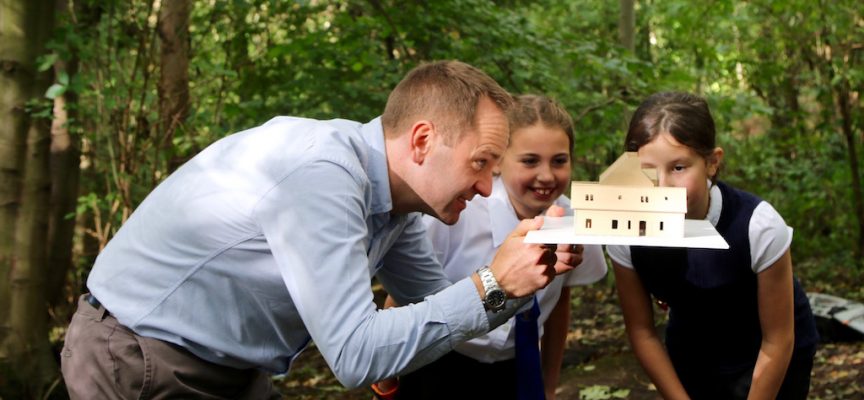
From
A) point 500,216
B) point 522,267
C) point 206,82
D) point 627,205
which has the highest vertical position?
point 206,82

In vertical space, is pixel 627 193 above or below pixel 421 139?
below

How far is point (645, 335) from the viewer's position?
3.05 m

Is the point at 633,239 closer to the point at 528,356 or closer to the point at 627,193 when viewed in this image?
the point at 627,193

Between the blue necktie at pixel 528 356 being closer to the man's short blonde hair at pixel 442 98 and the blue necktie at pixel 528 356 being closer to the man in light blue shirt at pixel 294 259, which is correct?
the man in light blue shirt at pixel 294 259

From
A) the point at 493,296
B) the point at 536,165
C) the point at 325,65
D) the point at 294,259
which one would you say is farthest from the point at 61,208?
the point at 493,296

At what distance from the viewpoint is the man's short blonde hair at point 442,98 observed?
2.34m

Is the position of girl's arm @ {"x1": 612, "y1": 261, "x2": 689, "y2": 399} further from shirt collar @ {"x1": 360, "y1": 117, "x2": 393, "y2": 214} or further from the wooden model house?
shirt collar @ {"x1": 360, "y1": 117, "x2": 393, "y2": 214}

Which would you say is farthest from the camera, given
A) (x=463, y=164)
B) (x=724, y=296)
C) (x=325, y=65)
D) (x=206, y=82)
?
(x=325, y=65)

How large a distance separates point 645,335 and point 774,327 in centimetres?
46

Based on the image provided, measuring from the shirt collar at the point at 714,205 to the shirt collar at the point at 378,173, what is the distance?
1.16 metres

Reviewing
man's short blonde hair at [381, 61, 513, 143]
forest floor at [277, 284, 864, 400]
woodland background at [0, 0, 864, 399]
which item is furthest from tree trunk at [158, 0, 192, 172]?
man's short blonde hair at [381, 61, 513, 143]

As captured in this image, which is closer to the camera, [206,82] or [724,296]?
[724,296]

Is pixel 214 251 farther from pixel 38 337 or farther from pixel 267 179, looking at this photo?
pixel 38 337

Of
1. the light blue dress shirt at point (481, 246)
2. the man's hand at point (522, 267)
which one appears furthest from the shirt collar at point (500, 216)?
the man's hand at point (522, 267)
